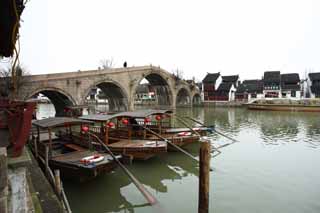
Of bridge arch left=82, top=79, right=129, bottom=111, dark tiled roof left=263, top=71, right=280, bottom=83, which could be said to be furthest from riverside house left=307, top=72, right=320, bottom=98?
bridge arch left=82, top=79, right=129, bottom=111

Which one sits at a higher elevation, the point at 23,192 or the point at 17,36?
the point at 17,36

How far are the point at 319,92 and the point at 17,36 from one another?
51060 millimetres

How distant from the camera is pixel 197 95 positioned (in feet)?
162

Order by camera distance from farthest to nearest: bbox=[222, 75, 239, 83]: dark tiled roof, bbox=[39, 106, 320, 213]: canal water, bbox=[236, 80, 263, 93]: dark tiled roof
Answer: bbox=[222, 75, 239, 83]: dark tiled roof → bbox=[236, 80, 263, 93]: dark tiled roof → bbox=[39, 106, 320, 213]: canal water

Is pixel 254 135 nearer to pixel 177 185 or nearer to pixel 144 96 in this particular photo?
pixel 177 185

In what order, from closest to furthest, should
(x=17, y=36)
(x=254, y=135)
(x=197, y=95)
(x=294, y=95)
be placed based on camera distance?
(x=17, y=36)
(x=254, y=135)
(x=294, y=95)
(x=197, y=95)

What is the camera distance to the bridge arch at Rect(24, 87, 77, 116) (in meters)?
18.1

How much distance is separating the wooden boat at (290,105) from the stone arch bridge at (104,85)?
15081 mm

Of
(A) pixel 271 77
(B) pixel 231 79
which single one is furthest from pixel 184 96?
(A) pixel 271 77

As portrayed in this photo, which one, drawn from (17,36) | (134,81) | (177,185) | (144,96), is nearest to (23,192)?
(17,36)

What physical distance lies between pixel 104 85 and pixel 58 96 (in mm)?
6335

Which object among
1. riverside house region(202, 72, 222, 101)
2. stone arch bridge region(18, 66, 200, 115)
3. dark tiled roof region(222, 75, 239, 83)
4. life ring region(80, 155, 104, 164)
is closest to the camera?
life ring region(80, 155, 104, 164)

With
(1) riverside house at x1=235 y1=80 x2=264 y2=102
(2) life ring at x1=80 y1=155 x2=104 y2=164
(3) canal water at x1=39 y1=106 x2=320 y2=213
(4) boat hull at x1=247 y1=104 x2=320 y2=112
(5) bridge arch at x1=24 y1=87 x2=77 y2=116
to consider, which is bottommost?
(3) canal water at x1=39 y1=106 x2=320 y2=213

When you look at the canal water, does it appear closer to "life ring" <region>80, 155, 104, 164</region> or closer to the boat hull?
"life ring" <region>80, 155, 104, 164</region>
